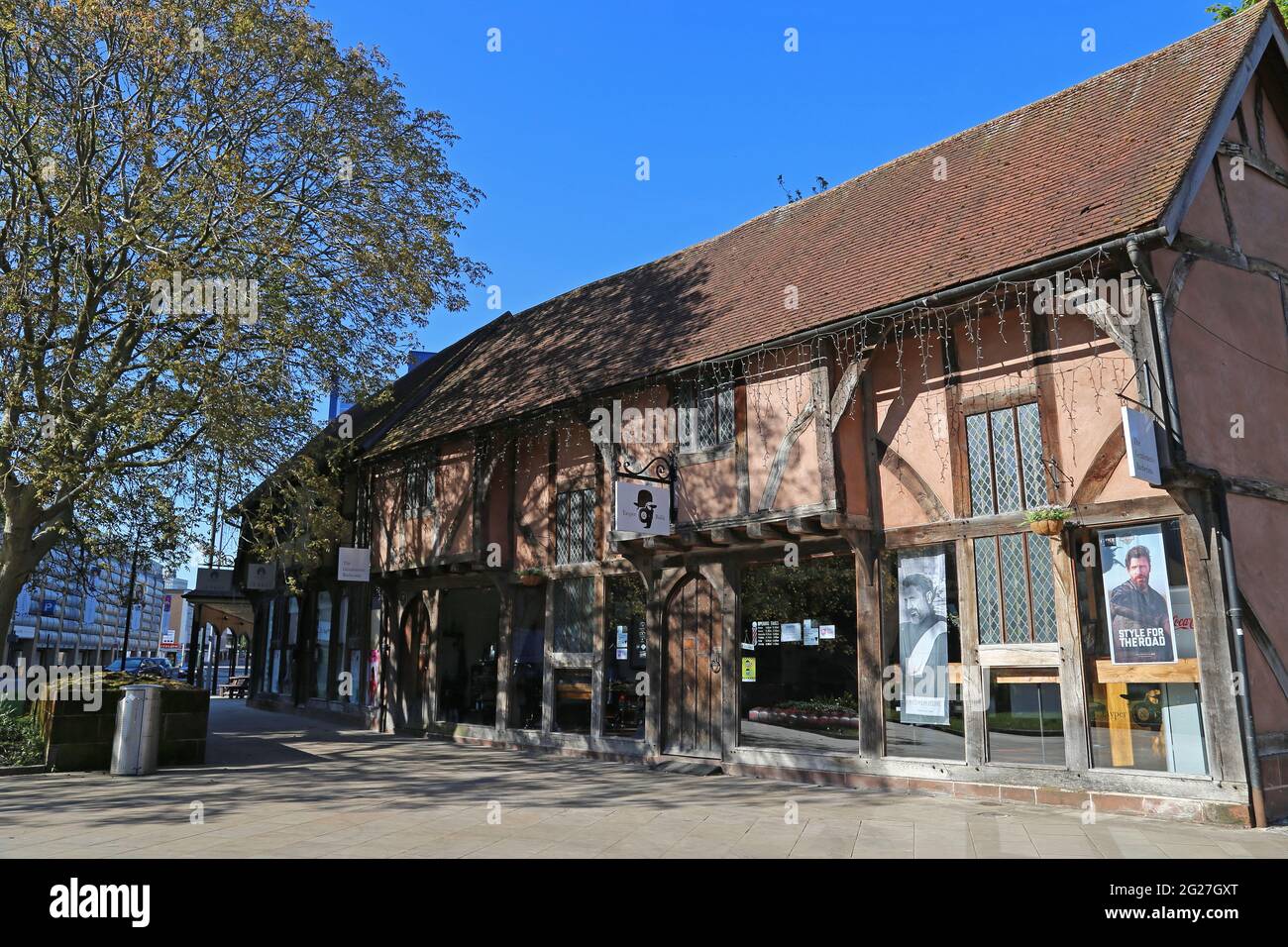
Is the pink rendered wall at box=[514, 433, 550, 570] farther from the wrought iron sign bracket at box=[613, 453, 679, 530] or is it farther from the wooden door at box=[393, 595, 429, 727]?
the wooden door at box=[393, 595, 429, 727]

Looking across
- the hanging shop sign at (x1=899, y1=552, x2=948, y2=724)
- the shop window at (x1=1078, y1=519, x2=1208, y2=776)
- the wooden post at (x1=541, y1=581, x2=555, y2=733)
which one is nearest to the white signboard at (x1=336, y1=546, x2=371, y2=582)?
the wooden post at (x1=541, y1=581, x2=555, y2=733)

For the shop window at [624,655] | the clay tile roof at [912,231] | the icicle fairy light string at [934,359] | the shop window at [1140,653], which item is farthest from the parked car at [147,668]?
the shop window at [1140,653]

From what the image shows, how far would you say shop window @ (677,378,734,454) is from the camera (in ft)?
40.4

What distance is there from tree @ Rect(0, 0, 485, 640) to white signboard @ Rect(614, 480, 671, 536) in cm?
560

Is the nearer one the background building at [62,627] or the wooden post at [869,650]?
the wooden post at [869,650]

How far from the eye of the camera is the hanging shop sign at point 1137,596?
8758 mm

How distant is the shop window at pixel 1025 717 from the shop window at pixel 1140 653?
13.5 inches

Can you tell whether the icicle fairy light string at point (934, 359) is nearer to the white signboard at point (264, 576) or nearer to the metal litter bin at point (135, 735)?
the metal litter bin at point (135, 735)

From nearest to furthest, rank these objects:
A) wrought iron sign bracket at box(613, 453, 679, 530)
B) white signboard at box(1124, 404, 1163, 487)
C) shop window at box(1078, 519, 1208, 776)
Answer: white signboard at box(1124, 404, 1163, 487) < shop window at box(1078, 519, 1208, 776) < wrought iron sign bracket at box(613, 453, 679, 530)

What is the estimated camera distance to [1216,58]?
10.7m

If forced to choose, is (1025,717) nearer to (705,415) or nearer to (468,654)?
(705,415)

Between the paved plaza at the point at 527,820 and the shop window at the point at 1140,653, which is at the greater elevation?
the shop window at the point at 1140,653

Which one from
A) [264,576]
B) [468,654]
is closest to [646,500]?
[468,654]

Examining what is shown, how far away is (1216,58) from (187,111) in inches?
543
